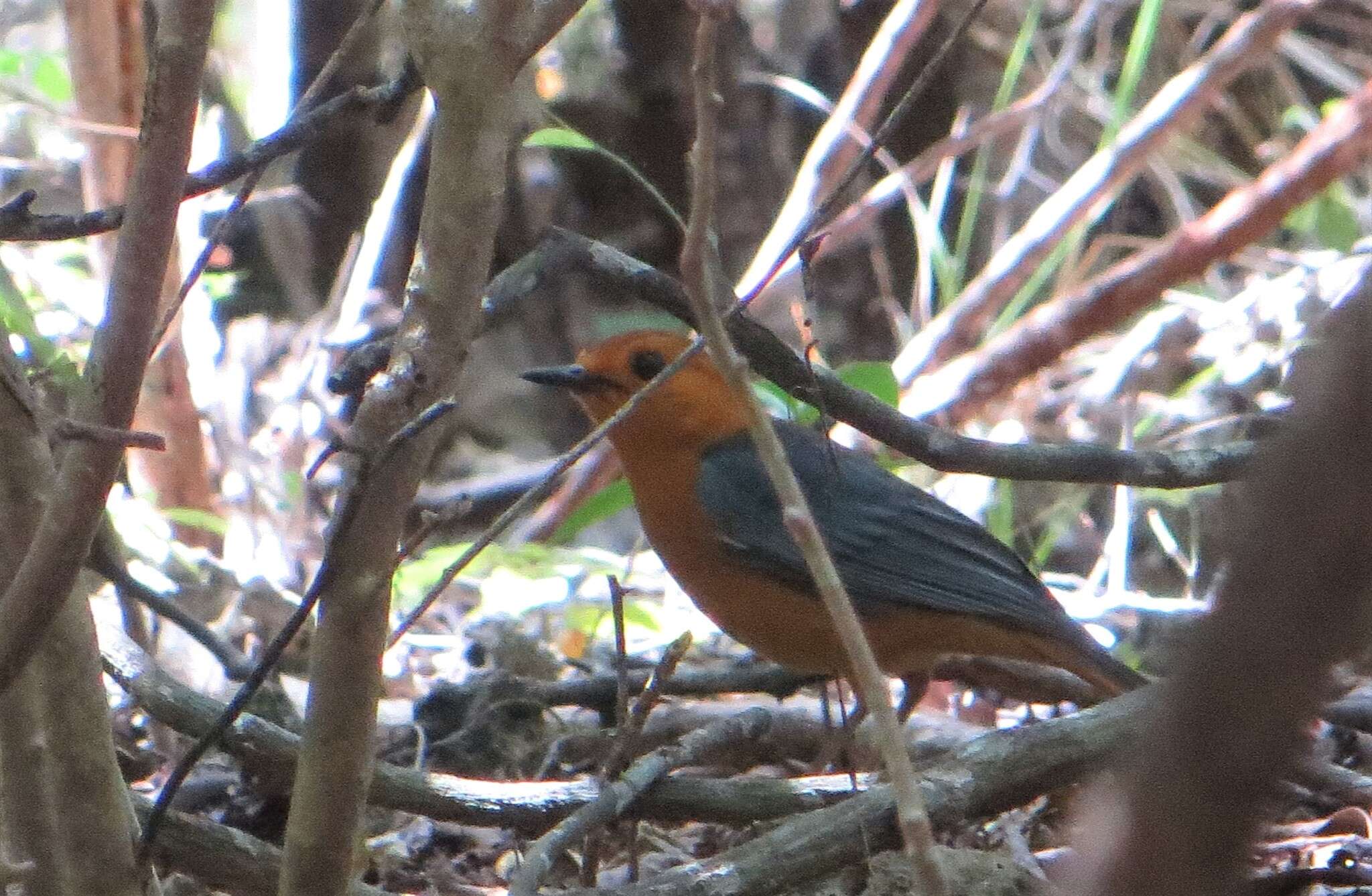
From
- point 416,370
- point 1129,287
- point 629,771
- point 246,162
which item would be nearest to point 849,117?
point 1129,287

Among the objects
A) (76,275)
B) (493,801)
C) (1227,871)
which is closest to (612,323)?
(76,275)

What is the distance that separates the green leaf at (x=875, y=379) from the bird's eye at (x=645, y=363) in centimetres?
69

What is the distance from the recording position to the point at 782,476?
1.63 meters

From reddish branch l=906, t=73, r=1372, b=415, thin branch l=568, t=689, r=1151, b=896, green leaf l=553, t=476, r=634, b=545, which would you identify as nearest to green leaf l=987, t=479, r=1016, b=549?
reddish branch l=906, t=73, r=1372, b=415

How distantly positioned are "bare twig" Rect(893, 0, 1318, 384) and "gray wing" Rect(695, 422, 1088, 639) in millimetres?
2223

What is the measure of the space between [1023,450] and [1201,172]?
20.9 feet

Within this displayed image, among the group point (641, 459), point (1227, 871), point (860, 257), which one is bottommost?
point (1227, 871)

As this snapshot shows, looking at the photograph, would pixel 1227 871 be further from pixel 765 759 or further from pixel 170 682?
pixel 765 759

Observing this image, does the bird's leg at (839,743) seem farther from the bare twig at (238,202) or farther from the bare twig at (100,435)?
the bare twig at (100,435)

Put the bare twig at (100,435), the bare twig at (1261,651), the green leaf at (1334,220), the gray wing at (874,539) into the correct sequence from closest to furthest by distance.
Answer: the bare twig at (1261,651), the bare twig at (100,435), the gray wing at (874,539), the green leaf at (1334,220)

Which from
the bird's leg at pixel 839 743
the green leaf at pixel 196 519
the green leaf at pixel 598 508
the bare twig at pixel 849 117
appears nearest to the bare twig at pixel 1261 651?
the bird's leg at pixel 839 743

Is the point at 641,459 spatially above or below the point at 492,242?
above

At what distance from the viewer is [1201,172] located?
Answer: 8750mm

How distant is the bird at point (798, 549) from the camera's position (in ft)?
14.0
